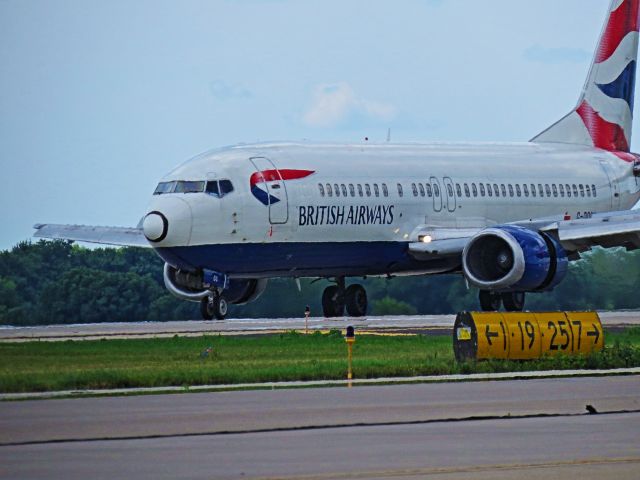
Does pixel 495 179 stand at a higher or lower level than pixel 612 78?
lower

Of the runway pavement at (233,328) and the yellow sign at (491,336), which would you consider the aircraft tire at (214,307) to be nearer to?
the runway pavement at (233,328)

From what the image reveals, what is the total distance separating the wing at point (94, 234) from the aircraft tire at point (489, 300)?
963 centimetres

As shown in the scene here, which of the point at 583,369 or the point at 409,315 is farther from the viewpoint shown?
the point at 409,315

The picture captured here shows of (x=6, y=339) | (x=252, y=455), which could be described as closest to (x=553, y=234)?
(x=6, y=339)

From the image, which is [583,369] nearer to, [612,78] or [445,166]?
[445,166]

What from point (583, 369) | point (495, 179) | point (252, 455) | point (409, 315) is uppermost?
point (495, 179)

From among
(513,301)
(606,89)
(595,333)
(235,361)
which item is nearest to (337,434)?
(235,361)

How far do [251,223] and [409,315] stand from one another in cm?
1234

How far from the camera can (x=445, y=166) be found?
5153 centimetres

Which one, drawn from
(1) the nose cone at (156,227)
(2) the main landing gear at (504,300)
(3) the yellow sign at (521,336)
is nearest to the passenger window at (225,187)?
(1) the nose cone at (156,227)

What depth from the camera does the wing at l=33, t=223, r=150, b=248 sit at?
49.7m

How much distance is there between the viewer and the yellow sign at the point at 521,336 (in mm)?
28906

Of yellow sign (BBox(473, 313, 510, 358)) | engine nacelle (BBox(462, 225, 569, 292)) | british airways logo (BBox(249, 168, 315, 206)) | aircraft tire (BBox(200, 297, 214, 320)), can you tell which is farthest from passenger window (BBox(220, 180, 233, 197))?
yellow sign (BBox(473, 313, 510, 358))

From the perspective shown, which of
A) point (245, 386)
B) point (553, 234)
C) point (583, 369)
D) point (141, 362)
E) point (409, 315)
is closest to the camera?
point (245, 386)
